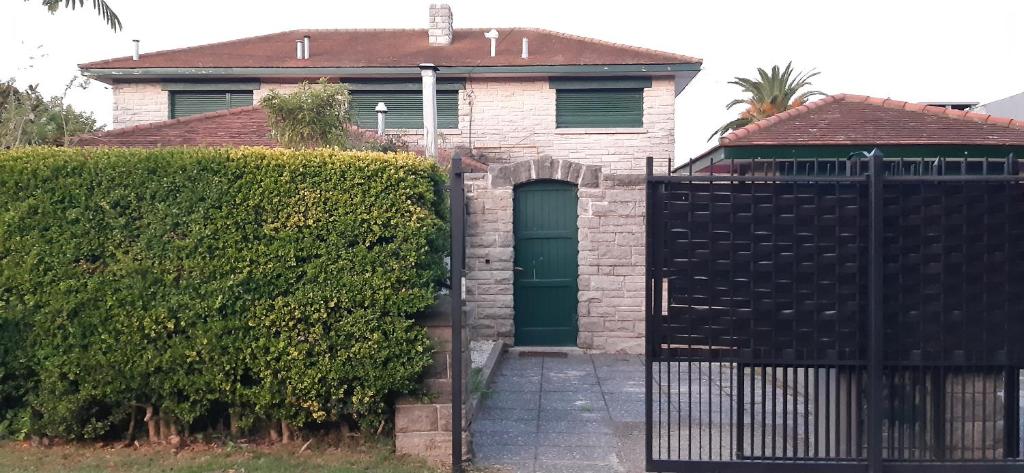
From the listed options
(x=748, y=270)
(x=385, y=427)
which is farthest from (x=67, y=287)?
(x=748, y=270)

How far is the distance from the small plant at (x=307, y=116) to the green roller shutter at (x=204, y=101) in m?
8.50

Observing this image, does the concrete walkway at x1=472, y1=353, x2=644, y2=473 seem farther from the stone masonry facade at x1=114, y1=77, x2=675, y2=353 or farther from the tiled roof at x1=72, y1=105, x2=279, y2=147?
the tiled roof at x1=72, y1=105, x2=279, y2=147

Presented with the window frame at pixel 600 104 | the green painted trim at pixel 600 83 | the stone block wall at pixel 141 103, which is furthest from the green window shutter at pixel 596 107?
the stone block wall at pixel 141 103

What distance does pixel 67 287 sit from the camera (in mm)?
6016

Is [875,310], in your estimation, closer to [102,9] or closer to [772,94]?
[102,9]

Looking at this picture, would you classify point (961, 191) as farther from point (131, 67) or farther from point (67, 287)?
point (131, 67)

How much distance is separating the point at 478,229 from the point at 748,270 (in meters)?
6.08

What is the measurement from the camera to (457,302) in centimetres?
602

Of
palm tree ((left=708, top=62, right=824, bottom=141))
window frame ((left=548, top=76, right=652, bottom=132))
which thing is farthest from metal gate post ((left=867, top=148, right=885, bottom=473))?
palm tree ((left=708, top=62, right=824, bottom=141))

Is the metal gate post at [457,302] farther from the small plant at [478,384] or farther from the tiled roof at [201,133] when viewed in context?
the tiled roof at [201,133]

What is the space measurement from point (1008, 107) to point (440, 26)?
21888mm

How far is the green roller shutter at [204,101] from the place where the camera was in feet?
55.3

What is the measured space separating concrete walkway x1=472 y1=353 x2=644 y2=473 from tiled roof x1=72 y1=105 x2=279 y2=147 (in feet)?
13.2

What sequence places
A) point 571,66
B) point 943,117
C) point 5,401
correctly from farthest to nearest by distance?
point 571,66 < point 943,117 < point 5,401
